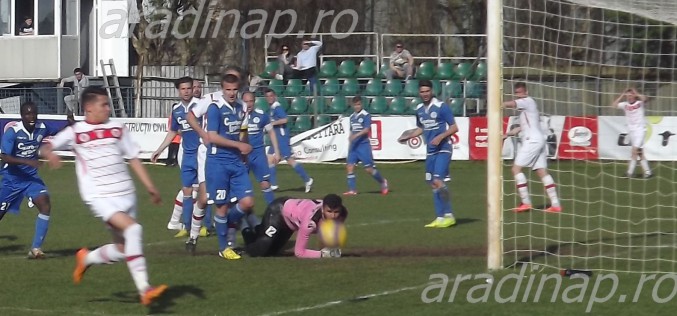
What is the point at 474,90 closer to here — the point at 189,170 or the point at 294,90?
the point at 294,90

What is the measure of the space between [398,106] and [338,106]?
1654 millimetres

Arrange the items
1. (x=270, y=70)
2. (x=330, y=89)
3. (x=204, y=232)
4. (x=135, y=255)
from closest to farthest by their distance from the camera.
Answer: (x=135, y=255) < (x=204, y=232) < (x=330, y=89) < (x=270, y=70)

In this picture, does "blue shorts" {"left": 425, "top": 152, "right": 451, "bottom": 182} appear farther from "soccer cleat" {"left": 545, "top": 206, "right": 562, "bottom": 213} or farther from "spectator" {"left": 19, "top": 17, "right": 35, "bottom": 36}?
"spectator" {"left": 19, "top": 17, "right": 35, "bottom": 36}

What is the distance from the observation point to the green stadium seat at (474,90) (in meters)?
30.8

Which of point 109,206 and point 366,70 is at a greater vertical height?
point 366,70

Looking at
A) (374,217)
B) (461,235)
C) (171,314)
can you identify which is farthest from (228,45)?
(171,314)

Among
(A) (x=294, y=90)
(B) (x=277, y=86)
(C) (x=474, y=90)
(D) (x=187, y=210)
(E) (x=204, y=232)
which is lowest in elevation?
(E) (x=204, y=232)

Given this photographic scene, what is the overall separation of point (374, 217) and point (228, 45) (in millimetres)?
23791

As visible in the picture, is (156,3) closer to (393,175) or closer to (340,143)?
(340,143)

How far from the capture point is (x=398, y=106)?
31.6m

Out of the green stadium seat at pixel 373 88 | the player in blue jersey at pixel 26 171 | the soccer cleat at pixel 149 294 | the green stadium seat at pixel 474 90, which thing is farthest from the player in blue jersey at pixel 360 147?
the soccer cleat at pixel 149 294

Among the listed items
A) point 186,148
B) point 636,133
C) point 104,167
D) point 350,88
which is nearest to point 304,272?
point 104,167

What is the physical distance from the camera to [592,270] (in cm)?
1166

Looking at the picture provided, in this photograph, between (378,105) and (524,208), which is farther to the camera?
(378,105)
